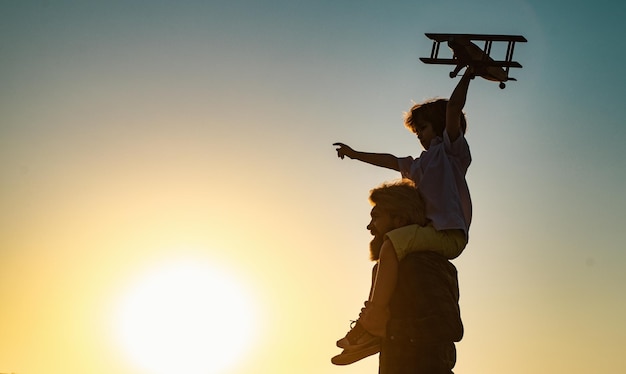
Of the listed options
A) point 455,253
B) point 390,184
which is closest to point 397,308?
point 455,253

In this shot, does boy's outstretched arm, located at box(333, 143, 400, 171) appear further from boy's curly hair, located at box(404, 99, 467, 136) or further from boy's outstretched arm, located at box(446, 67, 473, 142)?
boy's outstretched arm, located at box(446, 67, 473, 142)

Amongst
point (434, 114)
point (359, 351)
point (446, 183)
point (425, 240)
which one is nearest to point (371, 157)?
point (434, 114)

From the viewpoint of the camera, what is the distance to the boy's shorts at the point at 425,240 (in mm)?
6434

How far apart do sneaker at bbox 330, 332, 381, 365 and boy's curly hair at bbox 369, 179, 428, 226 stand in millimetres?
1247

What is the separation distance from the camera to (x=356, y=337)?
6824 millimetres

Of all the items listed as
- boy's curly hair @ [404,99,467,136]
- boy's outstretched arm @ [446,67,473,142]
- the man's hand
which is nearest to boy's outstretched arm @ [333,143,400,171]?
the man's hand

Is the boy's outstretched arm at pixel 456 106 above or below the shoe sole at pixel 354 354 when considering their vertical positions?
above

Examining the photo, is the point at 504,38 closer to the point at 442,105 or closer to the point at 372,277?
the point at 442,105

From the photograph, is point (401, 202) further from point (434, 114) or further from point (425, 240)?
point (434, 114)

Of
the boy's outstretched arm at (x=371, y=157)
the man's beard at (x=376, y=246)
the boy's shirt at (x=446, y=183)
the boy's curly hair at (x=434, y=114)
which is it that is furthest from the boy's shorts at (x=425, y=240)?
the boy's outstretched arm at (x=371, y=157)

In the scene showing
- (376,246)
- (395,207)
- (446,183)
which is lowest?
(376,246)

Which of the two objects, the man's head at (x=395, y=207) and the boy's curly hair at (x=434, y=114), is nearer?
the man's head at (x=395, y=207)

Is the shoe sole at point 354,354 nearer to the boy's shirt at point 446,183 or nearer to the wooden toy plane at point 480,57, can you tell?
the boy's shirt at point 446,183

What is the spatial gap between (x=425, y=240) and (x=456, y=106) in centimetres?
139
